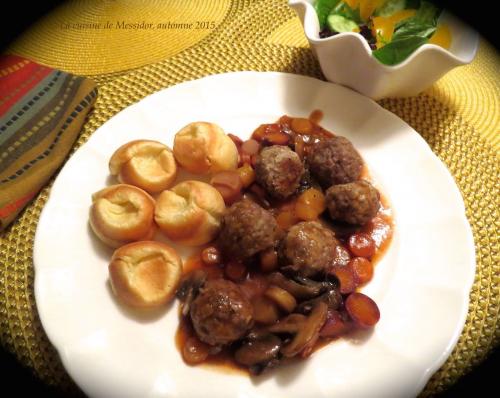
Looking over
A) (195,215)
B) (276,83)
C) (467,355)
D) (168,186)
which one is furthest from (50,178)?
(467,355)

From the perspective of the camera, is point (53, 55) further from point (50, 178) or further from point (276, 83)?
point (276, 83)

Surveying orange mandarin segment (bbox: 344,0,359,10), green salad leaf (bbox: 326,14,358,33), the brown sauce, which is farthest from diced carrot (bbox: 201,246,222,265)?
orange mandarin segment (bbox: 344,0,359,10)

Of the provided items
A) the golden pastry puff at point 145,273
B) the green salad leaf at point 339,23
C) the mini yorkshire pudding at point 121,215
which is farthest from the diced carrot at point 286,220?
the green salad leaf at point 339,23

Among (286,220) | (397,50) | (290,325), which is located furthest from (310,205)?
(397,50)

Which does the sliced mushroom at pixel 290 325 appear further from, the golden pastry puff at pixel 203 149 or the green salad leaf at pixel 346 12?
the green salad leaf at pixel 346 12

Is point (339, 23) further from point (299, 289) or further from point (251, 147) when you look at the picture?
point (299, 289)

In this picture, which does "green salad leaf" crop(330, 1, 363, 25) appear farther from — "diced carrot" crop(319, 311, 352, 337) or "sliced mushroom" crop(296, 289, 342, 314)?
"diced carrot" crop(319, 311, 352, 337)

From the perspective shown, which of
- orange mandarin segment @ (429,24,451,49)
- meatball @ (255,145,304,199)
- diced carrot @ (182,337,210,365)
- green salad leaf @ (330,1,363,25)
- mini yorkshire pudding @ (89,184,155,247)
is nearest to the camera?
diced carrot @ (182,337,210,365)
